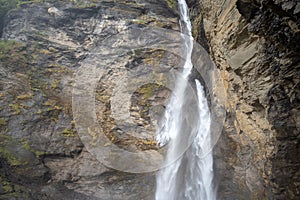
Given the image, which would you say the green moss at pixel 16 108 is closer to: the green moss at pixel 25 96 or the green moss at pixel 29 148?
the green moss at pixel 25 96

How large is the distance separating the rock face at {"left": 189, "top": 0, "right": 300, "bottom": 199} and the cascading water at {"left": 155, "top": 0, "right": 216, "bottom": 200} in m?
1.31

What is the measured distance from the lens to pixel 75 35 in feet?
A: 38.1

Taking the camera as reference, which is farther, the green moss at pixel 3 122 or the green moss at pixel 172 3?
the green moss at pixel 172 3

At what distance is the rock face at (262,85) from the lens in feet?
10.6

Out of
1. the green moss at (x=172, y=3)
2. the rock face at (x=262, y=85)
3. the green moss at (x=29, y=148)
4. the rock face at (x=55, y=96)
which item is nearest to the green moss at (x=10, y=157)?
the rock face at (x=55, y=96)

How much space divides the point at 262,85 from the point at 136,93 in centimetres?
704

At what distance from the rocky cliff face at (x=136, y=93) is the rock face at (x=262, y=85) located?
2cm

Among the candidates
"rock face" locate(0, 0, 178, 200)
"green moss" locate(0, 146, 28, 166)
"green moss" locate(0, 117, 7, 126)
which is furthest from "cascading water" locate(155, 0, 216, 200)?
"green moss" locate(0, 117, 7, 126)

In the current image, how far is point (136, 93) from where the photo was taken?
34.6ft

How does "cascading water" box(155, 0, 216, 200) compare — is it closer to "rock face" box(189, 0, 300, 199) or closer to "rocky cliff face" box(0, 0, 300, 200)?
"rocky cliff face" box(0, 0, 300, 200)

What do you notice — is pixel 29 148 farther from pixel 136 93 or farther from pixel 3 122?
pixel 136 93

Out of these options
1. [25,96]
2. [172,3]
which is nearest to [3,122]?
[25,96]

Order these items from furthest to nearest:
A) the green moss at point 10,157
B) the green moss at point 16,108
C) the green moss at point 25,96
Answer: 1. the green moss at point 25,96
2. the green moss at point 16,108
3. the green moss at point 10,157

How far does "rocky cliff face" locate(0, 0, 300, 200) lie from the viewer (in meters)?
3.49
